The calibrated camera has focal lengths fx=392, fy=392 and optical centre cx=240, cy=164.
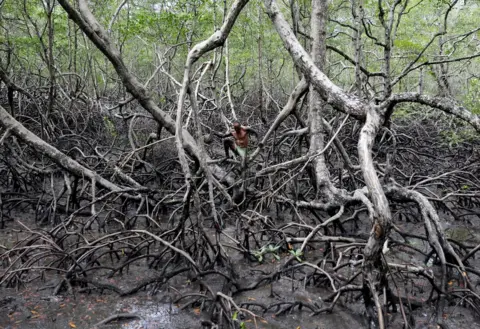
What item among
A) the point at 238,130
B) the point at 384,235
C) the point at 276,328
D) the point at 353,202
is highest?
the point at 238,130

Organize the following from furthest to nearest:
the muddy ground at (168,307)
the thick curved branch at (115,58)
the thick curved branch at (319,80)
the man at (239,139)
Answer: the man at (239,139), the thick curved branch at (115,58), the muddy ground at (168,307), the thick curved branch at (319,80)

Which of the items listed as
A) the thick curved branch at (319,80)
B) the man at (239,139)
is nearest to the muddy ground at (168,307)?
the thick curved branch at (319,80)

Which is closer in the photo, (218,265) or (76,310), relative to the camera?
(76,310)

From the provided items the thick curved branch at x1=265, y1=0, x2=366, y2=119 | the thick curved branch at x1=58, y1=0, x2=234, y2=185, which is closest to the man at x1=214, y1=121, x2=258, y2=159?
the thick curved branch at x1=58, y1=0, x2=234, y2=185

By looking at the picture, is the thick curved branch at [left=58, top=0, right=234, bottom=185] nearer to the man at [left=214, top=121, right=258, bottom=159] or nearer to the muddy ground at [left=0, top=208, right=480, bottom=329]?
the man at [left=214, top=121, right=258, bottom=159]

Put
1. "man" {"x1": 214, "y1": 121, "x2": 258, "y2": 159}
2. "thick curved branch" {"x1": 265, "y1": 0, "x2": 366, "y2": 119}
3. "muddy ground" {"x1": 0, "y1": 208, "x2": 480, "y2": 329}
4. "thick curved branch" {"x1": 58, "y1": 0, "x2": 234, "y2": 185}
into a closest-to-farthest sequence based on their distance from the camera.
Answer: "thick curved branch" {"x1": 265, "y1": 0, "x2": 366, "y2": 119} < "muddy ground" {"x1": 0, "y1": 208, "x2": 480, "y2": 329} < "thick curved branch" {"x1": 58, "y1": 0, "x2": 234, "y2": 185} < "man" {"x1": 214, "y1": 121, "x2": 258, "y2": 159}

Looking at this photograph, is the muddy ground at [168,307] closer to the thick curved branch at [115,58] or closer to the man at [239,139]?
the thick curved branch at [115,58]

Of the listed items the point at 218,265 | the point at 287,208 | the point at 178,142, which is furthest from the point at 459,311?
the point at 287,208

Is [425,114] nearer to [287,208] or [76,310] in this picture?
[287,208]

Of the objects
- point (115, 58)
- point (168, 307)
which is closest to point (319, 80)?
point (168, 307)

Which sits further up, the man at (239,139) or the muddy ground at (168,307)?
the man at (239,139)

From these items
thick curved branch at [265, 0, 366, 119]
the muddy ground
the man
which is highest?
thick curved branch at [265, 0, 366, 119]

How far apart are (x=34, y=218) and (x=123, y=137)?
448cm

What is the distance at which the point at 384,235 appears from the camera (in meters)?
2.07
